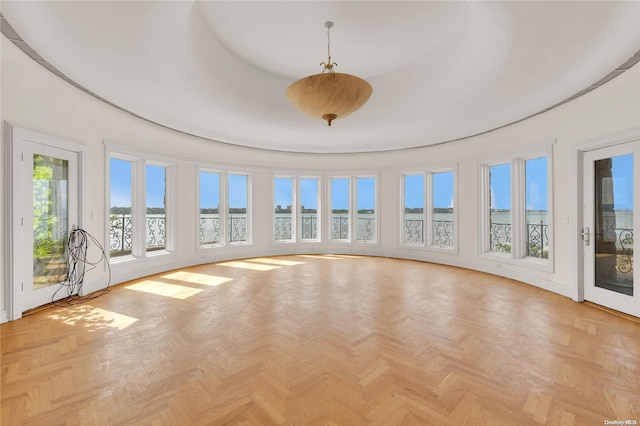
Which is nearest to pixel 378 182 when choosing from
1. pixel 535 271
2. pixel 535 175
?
pixel 535 175

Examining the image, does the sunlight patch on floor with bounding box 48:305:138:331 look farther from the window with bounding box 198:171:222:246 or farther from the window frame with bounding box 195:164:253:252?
the window with bounding box 198:171:222:246

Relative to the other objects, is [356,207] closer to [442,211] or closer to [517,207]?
[442,211]

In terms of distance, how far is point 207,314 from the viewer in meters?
3.49

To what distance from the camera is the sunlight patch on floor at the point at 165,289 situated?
4.37 meters

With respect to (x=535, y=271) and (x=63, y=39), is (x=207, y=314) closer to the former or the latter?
(x=63, y=39)

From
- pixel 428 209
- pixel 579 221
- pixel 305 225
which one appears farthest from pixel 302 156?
pixel 579 221

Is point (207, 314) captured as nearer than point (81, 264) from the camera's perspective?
Yes

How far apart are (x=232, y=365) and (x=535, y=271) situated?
208 inches

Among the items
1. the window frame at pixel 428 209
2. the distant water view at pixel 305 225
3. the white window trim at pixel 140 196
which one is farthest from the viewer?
the window frame at pixel 428 209

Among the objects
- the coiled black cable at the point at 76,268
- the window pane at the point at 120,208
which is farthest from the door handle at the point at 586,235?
the window pane at the point at 120,208

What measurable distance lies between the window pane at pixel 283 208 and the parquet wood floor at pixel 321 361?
13.5 feet

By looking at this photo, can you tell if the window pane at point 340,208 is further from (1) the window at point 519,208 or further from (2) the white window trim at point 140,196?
(2) the white window trim at point 140,196

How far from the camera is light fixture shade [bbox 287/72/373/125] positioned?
2.82 m

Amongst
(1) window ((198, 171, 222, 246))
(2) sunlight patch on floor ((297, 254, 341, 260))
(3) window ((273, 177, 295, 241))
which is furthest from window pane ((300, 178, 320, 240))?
(1) window ((198, 171, 222, 246))
